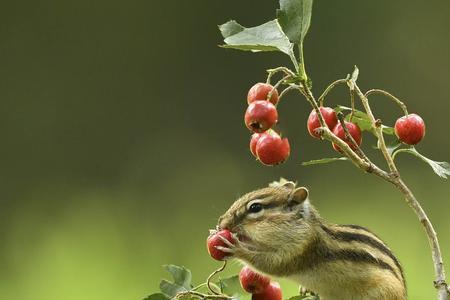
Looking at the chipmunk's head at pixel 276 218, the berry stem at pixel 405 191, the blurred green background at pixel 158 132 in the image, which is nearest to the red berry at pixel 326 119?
the berry stem at pixel 405 191

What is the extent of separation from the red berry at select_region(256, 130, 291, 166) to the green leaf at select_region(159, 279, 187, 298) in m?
0.20

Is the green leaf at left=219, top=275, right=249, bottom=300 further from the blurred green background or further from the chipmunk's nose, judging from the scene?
the blurred green background

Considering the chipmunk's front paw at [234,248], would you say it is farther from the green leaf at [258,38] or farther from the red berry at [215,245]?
the green leaf at [258,38]

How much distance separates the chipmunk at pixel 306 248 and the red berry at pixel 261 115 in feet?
0.66

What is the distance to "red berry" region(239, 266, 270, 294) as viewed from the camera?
1610mm

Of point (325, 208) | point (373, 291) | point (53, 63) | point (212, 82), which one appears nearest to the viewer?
point (373, 291)

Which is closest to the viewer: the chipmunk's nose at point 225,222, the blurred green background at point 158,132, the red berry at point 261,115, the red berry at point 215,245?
the red berry at point 261,115

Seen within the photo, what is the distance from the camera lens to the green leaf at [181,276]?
4.87ft

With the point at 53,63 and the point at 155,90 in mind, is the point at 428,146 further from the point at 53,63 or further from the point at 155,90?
the point at 53,63

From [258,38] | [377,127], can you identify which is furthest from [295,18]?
[377,127]

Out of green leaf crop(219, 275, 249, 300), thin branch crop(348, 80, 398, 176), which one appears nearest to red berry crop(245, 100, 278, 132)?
thin branch crop(348, 80, 398, 176)

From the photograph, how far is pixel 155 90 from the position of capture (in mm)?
6293

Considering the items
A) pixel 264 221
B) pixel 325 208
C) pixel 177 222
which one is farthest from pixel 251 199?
pixel 177 222

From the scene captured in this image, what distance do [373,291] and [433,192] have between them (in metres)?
2.59
